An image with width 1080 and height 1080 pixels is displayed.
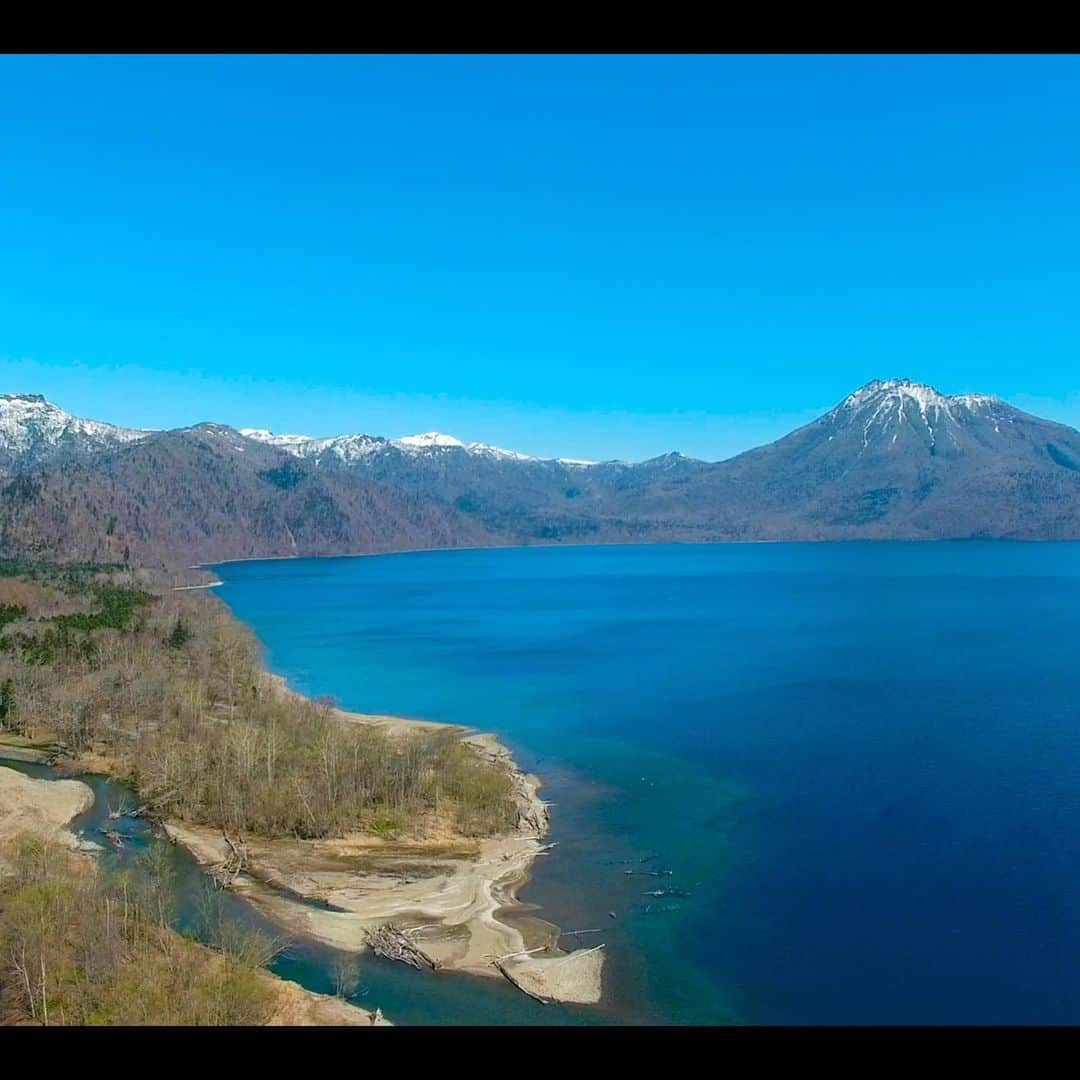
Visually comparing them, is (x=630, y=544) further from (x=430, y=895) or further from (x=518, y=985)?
(x=518, y=985)

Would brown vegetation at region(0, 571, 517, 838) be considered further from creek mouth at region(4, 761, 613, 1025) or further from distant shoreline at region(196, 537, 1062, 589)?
distant shoreline at region(196, 537, 1062, 589)

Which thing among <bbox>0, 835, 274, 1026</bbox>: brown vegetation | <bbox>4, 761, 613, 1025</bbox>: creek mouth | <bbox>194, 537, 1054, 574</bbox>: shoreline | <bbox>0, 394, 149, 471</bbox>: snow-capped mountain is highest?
<bbox>0, 394, 149, 471</bbox>: snow-capped mountain

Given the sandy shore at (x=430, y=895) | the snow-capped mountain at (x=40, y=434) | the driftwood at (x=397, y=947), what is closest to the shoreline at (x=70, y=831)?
the driftwood at (x=397, y=947)

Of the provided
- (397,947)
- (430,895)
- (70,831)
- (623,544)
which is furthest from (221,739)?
(623,544)

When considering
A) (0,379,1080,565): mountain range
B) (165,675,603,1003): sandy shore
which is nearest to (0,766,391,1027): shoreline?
(165,675,603,1003): sandy shore

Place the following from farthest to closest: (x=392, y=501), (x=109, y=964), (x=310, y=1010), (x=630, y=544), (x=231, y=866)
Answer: (x=630, y=544) → (x=392, y=501) → (x=231, y=866) → (x=310, y=1010) → (x=109, y=964)
